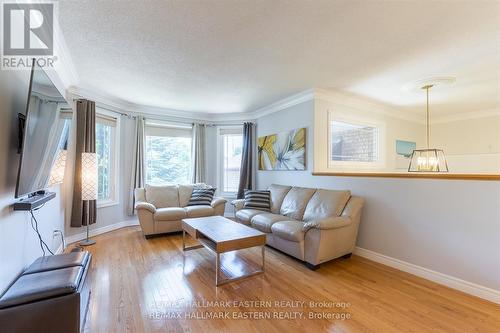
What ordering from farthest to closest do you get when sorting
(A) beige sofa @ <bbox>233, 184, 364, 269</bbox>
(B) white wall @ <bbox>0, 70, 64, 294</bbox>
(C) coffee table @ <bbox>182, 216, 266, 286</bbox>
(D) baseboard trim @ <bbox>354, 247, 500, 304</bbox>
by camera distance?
(A) beige sofa @ <bbox>233, 184, 364, 269</bbox> → (C) coffee table @ <bbox>182, 216, 266, 286</bbox> → (D) baseboard trim @ <bbox>354, 247, 500, 304</bbox> → (B) white wall @ <bbox>0, 70, 64, 294</bbox>

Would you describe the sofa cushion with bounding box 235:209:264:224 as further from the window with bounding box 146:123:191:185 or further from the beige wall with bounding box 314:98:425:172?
the window with bounding box 146:123:191:185

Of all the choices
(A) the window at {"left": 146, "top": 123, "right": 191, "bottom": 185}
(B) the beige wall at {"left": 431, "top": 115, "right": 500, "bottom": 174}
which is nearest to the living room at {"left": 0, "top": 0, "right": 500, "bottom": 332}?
(B) the beige wall at {"left": 431, "top": 115, "right": 500, "bottom": 174}

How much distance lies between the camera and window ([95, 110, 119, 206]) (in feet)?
13.9

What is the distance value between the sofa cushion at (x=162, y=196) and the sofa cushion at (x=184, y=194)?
76 mm

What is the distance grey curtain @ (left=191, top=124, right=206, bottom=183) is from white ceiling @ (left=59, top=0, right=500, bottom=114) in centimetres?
141

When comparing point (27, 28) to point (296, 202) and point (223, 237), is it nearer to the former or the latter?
point (223, 237)

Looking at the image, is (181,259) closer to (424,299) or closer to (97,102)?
(424,299)

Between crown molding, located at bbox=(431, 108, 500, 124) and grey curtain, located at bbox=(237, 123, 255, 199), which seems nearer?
crown molding, located at bbox=(431, 108, 500, 124)

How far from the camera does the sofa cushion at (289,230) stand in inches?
109

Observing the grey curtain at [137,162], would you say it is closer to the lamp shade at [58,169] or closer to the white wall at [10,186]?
the lamp shade at [58,169]

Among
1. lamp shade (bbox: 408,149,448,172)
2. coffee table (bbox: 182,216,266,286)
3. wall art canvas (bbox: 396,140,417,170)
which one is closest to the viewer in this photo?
coffee table (bbox: 182,216,266,286)

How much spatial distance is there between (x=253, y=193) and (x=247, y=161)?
126 cm

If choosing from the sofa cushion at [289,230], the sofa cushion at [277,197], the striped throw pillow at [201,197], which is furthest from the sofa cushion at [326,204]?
the striped throw pillow at [201,197]

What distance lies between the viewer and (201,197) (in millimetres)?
4469
